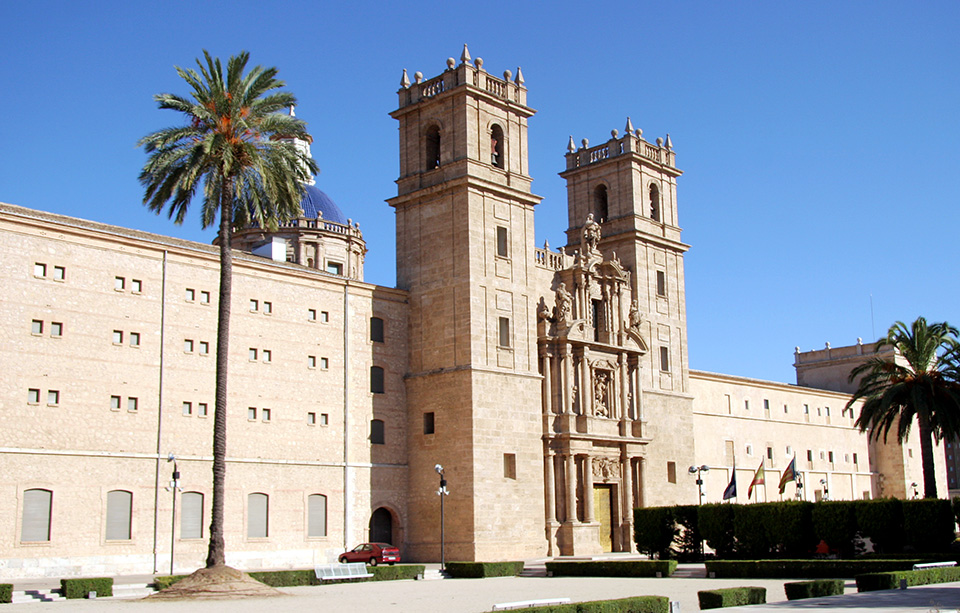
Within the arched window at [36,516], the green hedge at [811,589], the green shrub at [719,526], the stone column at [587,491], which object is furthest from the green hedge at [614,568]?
the arched window at [36,516]

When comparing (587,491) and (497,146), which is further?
(497,146)

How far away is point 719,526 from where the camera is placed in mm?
41281

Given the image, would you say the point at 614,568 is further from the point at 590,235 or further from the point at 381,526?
the point at 590,235

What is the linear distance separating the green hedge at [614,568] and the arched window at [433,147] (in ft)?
63.5

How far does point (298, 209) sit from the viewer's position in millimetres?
34406

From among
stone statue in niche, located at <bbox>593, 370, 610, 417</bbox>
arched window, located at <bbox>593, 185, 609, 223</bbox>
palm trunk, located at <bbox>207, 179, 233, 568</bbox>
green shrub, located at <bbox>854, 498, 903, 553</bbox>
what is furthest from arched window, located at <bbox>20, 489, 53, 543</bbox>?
arched window, located at <bbox>593, 185, 609, 223</bbox>

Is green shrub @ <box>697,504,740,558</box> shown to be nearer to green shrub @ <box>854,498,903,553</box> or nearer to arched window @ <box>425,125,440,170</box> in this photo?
green shrub @ <box>854,498,903,553</box>

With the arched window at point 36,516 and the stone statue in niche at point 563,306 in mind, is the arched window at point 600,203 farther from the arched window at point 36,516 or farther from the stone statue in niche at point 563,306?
the arched window at point 36,516

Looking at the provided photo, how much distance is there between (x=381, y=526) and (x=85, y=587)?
1703 centimetres

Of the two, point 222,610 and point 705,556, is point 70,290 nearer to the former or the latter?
point 222,610

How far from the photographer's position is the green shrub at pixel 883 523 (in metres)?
37.2

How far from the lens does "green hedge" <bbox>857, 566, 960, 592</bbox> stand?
2484 centimetres

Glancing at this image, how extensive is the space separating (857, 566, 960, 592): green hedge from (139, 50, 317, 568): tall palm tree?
17883 millimetres

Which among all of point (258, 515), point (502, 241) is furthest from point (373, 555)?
point (502, 241)
